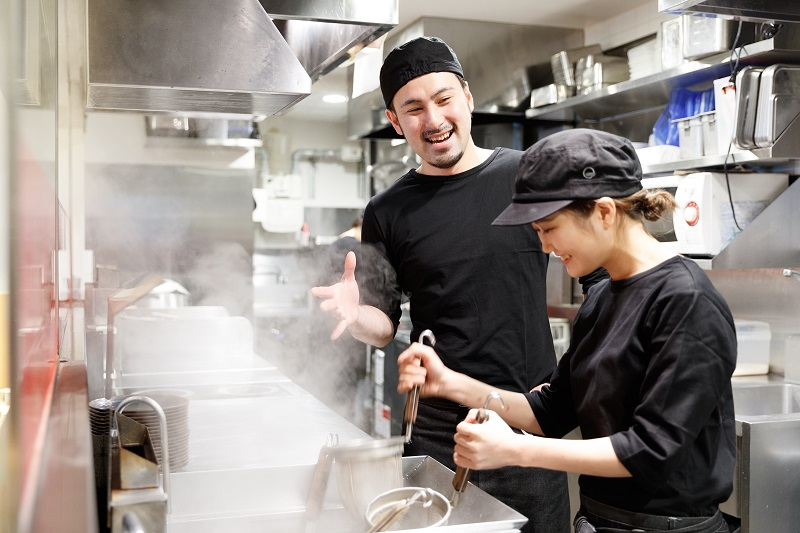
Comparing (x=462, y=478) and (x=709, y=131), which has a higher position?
(x=709, y=131)

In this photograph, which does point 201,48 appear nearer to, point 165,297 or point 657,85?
point 657,85

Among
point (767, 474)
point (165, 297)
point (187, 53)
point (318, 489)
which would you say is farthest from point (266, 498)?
point (165, 297)

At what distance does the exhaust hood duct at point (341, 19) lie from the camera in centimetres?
216

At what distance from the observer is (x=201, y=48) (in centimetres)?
207

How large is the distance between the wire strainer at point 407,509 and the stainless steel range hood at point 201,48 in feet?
4.07

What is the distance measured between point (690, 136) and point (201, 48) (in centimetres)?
260

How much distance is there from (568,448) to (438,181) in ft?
3.53

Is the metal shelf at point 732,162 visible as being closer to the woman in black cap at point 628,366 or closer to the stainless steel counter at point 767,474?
the stainless steel counter at point 767,474

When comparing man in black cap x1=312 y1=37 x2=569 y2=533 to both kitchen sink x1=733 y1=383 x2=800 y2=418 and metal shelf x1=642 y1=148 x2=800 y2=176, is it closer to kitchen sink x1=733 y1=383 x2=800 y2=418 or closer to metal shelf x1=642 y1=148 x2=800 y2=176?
metal shelf x1=642 y1=148 x2=800 y2=176

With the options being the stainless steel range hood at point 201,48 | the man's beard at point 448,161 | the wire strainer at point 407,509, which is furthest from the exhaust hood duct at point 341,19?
the wire strainer at point 407,509

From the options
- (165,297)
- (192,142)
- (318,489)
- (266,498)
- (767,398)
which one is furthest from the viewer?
(192,142)

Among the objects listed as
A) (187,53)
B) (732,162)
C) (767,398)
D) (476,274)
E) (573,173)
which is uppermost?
(187,53)

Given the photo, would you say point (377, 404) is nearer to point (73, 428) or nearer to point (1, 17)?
point (73, 428)

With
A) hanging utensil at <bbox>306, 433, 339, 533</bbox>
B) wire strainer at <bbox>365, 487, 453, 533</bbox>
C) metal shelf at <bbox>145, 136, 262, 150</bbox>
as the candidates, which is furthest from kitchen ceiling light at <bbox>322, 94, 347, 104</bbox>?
wire strainer at <bbox>365, 487, 453, 533</bbox>
